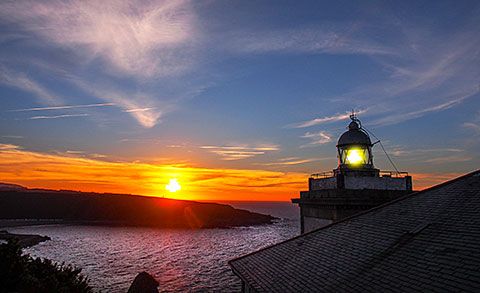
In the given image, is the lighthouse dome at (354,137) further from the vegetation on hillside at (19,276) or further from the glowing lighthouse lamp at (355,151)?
the vegetation on hillside at (19,276)

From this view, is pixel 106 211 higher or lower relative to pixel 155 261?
higher

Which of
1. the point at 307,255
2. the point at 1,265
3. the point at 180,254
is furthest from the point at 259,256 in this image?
the point at 180,254

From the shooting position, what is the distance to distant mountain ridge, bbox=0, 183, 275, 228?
159 metres

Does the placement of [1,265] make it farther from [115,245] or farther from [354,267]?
[115,245]

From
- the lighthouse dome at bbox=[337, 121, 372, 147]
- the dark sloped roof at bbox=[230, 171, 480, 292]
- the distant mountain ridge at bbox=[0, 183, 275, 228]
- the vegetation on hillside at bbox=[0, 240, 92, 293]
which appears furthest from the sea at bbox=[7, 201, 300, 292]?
the distant mountain ridge at bbox=[0, 183, 275, 228]

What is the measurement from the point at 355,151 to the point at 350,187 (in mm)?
3583

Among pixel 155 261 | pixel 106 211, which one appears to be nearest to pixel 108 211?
pixel 106 211

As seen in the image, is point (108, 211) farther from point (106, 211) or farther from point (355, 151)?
point (355, 151)

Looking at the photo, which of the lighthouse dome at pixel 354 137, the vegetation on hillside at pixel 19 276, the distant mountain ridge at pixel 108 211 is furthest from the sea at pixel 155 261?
the distant mountain ridge at pixel 108 211

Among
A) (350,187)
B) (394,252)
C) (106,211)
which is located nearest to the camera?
(394,252)

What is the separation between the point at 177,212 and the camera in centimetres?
17425

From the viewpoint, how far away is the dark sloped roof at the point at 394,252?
24.2ft

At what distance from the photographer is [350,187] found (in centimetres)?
1856

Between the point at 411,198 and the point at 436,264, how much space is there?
217 inches
